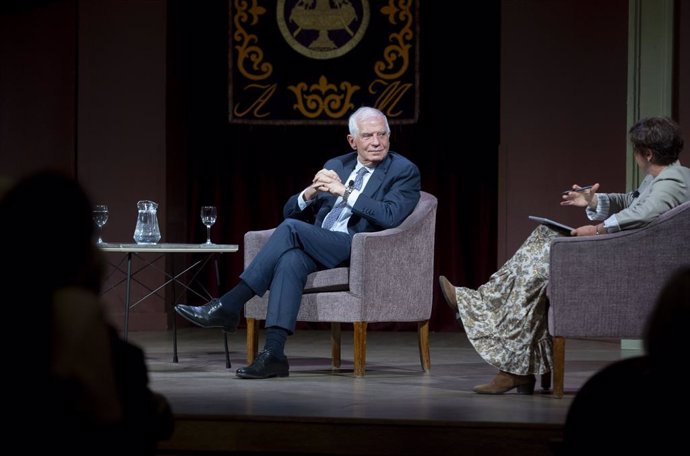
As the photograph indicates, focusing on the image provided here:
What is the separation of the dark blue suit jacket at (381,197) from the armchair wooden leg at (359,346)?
0.43m

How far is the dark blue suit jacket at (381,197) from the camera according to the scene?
14.8ft

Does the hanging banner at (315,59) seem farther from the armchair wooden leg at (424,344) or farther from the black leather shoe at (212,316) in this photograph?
the black leather shoe at (212,316)

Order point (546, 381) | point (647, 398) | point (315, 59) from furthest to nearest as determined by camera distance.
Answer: point (315, 59), point (546, 381), point (647, 398)

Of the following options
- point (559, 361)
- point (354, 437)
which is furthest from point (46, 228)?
point (559, 361)

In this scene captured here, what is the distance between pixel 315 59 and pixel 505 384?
3.45m

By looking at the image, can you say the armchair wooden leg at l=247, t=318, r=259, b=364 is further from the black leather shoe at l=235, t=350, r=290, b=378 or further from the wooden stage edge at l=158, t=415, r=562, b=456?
the wooden stage edge at l=158, t=415, r=562, b=456

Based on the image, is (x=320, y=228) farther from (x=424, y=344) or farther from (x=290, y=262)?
(x=424, y=344)

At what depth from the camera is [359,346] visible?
4457mm

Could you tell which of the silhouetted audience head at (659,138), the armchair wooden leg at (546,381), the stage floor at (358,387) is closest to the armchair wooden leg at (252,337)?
the stage floor at (358,387)

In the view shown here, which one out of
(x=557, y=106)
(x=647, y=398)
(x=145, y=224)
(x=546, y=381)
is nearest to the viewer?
(x=647, y=398)

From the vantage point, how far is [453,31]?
6746mm

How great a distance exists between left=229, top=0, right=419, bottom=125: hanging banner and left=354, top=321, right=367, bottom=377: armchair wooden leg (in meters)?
2.59

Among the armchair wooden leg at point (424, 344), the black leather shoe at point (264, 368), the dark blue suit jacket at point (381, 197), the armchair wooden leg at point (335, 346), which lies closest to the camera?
the black leather shoe at point (264, 368)

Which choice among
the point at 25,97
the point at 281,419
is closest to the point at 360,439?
the point at 281,419
